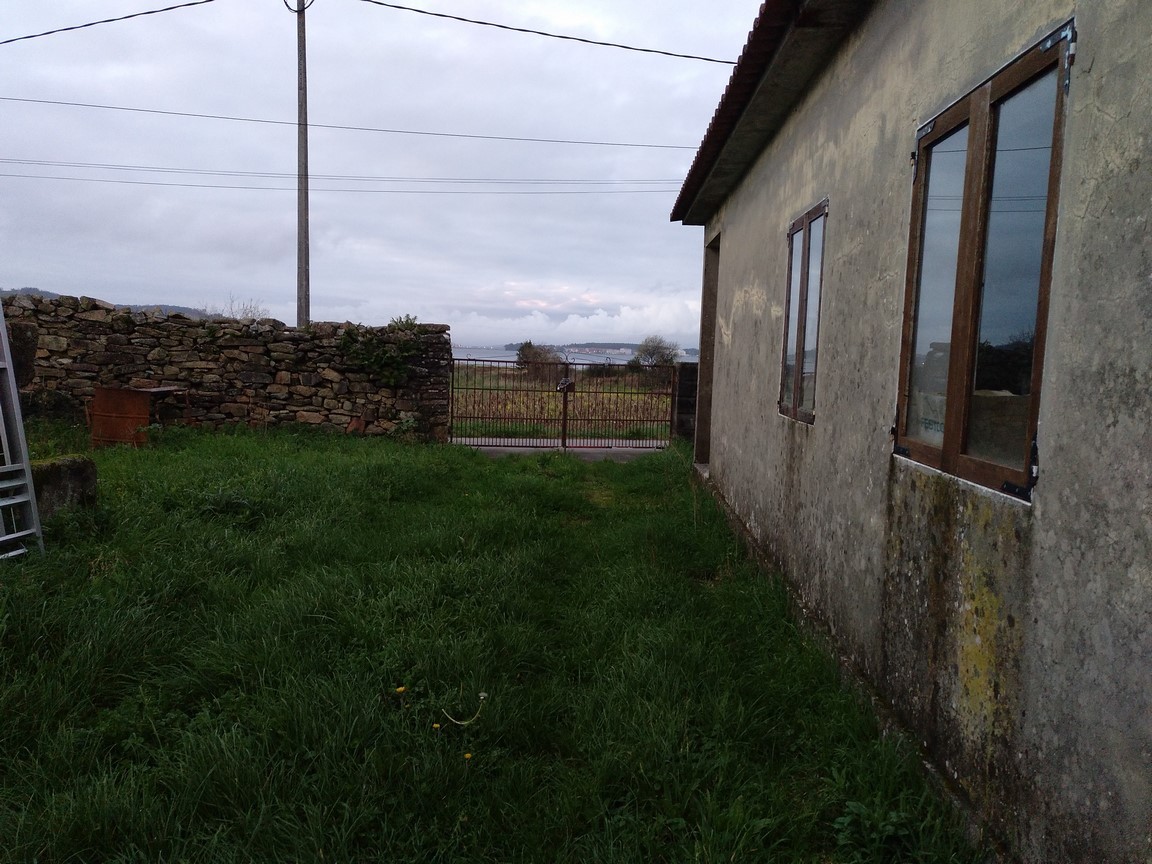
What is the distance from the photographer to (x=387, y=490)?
6.37m

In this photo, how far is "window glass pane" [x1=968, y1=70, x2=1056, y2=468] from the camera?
189 centimetres

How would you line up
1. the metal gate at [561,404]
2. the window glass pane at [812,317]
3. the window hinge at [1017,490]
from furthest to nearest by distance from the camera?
the metal gate at [561,404]
the window glass pane at [812,317]
the window hinge at [1017,490]

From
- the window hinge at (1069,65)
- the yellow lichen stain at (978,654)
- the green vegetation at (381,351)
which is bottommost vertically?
the yellow lichen stain at (978,654)

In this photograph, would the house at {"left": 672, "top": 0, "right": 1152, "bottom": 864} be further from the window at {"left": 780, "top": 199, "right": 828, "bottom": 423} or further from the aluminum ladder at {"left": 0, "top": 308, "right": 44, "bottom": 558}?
the aluminum ladder at {"left": 0, "top": 308, "right": 44, "bottom": 558}

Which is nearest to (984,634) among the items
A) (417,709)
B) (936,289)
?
(936,289)

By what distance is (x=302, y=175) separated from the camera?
1379 cm

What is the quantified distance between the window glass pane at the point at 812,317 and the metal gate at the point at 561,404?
21.9 ft

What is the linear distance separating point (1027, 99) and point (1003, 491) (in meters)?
1.12

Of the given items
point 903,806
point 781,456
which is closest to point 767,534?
point 781,456

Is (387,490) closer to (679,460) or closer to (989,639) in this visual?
(679,460)

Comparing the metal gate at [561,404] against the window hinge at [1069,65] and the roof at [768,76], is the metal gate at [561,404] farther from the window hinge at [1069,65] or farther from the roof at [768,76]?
the window hinge at [1069,65]

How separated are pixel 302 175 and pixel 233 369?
18.3 ft

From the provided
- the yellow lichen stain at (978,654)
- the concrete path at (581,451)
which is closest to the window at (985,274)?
the yellow lichen stain at (978,654)

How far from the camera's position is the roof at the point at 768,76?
3369 mm
